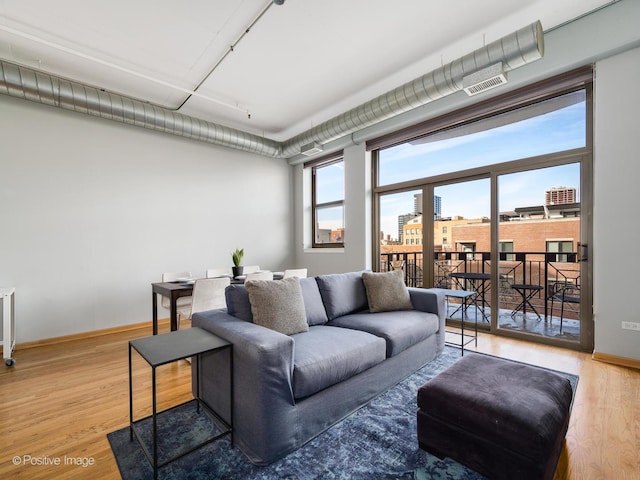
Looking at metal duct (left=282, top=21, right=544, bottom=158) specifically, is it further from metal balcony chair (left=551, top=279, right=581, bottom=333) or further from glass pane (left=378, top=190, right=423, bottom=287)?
metal balcony chair (left=551, top=279, right=581, bottom=333)

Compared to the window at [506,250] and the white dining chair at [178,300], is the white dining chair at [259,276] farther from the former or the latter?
the window at [506,250]

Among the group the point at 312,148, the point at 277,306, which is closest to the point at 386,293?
the point at 277,306

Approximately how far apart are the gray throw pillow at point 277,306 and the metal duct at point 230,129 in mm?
2713

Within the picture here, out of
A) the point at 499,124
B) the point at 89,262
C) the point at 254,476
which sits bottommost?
the point at 254,476

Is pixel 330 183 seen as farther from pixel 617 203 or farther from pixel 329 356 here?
pixel 329 356

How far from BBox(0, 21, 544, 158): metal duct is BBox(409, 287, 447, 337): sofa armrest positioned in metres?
2.19

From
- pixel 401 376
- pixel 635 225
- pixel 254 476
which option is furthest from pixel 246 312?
pixel 635 225

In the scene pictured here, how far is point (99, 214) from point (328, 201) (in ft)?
12.4

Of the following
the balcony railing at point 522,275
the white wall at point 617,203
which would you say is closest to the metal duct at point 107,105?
the balcony railing at point 522,275

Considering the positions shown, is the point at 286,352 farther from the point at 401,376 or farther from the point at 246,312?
the point at 401,376

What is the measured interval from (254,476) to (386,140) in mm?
4660

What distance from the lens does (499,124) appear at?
3902 millimetres

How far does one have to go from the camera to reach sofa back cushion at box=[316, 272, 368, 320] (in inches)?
114

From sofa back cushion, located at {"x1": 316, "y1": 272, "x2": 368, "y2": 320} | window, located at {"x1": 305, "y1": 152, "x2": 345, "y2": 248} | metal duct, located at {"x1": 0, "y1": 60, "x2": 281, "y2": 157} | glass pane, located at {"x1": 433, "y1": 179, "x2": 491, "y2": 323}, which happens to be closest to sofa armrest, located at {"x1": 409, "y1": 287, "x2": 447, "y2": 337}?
sofa back cushion, located at {"x1": 316, "y1": 272, "x2": 368, "y2": 320}
